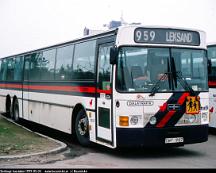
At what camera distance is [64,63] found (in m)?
14.4

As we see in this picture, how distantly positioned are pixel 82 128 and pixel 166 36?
3594 millimetres

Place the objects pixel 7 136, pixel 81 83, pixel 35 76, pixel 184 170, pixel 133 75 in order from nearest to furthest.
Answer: pixel 184 170
pixel 133 75
pixel 81 83
pixel 7 136
pixel 35 76

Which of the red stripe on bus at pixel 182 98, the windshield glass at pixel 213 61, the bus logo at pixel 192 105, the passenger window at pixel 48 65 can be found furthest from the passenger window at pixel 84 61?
the windshield glass at pixel 213 61

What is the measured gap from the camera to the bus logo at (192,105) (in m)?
11.1

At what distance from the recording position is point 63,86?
14.1 meters

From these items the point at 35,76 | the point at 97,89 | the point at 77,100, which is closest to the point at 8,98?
the point at 35,76

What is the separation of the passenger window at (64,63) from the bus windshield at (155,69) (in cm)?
357

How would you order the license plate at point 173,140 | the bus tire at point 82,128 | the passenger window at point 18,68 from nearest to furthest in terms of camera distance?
the license plate at point 173,140
the bus tire at point 82,128
the passenger window at point 18,68

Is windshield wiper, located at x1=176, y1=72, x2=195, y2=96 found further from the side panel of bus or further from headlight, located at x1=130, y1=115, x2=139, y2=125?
the side panel of bus

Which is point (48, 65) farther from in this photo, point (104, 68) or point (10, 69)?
point (10, 69)

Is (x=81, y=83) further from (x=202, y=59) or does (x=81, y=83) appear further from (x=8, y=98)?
(x=8, y=98)

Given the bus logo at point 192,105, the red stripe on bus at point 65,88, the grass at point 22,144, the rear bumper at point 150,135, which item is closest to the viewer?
the rear bumper at point 150,135

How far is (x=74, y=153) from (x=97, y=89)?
1.72 m

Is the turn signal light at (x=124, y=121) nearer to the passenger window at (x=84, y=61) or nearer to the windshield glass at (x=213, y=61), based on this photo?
the passenger window at (x=84, y=61)
